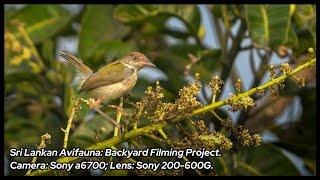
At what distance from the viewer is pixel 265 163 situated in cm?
320

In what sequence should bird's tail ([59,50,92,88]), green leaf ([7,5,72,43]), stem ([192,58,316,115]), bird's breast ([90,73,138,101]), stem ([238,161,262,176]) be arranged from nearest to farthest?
stem ([192,58,316,115])
bird's breast ([90,73,138,101])
bird's tail ([59,50,92,88])
stem ([238,161,262,176])
green leaf ([7,5,72,43])

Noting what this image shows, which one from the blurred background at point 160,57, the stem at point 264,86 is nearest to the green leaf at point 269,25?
the blurred background at point 160,57

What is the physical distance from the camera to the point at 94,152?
2.23 metres

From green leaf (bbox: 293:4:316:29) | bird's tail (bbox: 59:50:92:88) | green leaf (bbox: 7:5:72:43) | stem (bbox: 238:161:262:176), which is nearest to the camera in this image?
bird's tail (bbox: 59:50:92:88)

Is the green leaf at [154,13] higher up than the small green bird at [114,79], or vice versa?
the green leaf at [154,13]

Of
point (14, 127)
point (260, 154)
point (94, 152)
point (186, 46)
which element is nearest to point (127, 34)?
point (186, 46)

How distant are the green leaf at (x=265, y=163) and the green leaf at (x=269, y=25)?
499 millimetres

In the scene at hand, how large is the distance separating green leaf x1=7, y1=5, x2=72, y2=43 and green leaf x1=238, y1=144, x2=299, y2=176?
1.25 m

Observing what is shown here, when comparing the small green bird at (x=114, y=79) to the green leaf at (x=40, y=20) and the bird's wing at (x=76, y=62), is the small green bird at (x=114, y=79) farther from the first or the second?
the green leaf at (x=40, y=20)

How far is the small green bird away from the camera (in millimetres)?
2617

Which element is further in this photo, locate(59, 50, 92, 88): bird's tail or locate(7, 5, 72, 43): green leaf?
locate(7, 5, 72, 43): green leaf

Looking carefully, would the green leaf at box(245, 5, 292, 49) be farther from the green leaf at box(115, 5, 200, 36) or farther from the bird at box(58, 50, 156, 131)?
the bird at box(58, 50, 156, 131)

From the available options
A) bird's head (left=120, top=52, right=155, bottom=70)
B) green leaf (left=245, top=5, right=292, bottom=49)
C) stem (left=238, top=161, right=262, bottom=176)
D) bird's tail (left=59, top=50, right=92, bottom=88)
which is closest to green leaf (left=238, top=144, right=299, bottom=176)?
stem (left=238, top=161, right=262, bottom=176)

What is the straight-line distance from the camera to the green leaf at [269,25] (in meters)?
3.15
